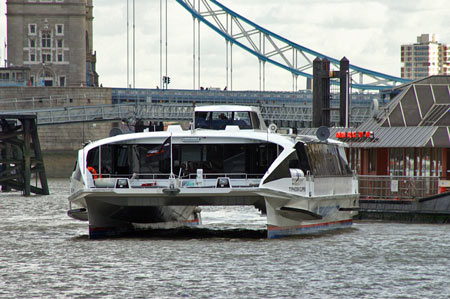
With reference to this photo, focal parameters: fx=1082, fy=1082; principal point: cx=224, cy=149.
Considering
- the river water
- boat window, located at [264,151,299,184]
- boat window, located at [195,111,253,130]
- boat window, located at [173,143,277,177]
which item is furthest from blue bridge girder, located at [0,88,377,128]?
boat window, located at [264,151,299,184]

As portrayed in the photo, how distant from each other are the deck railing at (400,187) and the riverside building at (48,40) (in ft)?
346

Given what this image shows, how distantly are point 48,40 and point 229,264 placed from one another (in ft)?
405

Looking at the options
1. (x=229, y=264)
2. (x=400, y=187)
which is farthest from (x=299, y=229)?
(x=400, y=187)

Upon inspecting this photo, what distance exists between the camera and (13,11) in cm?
14600

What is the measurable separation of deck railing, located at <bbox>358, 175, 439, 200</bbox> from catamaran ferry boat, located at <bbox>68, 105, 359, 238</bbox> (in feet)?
20.5

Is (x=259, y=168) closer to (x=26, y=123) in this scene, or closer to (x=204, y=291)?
(x=204, y=291)

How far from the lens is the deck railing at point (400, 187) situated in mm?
41594

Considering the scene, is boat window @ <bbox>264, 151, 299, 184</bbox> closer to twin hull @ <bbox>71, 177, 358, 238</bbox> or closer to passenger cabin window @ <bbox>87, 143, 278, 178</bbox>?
twin hull @ <bbox>71, 177, 358, 238</bbox>

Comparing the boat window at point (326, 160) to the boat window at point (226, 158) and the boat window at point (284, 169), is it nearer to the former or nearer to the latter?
the boat window at point (226, 158)

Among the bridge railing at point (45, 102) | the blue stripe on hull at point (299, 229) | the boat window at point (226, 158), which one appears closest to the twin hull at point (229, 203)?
the blue stripe on hull at point (299, 229)

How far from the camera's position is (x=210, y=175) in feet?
109

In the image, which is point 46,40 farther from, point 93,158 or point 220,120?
point 93,158

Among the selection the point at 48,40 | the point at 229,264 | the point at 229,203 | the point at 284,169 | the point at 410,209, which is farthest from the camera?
the point at 48,40

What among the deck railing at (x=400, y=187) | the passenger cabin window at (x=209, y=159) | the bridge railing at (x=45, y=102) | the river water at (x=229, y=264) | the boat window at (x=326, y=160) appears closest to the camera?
the river water at (x=229, y=264)
